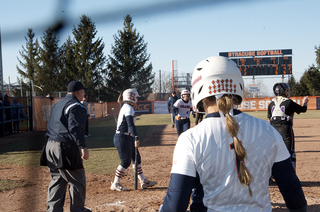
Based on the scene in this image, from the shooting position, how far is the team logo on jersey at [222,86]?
5.19 ft

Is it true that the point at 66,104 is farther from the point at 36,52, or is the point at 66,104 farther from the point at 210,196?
the point at 210,196

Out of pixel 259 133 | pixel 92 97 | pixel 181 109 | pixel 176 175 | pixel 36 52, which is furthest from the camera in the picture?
pixel 92 97

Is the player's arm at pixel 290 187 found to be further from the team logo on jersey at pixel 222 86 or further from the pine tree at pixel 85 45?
the pine tree at pixel 85 45

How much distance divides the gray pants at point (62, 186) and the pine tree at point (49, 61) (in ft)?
7.96

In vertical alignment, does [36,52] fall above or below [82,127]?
above

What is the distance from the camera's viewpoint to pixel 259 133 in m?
1.52

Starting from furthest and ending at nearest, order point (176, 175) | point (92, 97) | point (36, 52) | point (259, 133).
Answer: point (92, 97)
point (259, 133)
point (176, 175)
point (36, 52)

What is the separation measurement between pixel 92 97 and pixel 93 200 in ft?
123

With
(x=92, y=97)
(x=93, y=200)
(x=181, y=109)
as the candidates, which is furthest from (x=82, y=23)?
(x=92, y=97)

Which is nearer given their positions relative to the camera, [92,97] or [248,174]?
[248,174]

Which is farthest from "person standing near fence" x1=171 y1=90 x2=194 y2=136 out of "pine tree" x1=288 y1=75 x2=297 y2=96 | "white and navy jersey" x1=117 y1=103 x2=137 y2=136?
"pine tree" x1=288 y1=75 x2=297 y2=96

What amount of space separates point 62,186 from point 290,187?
3115 mm

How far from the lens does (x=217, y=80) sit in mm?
1599

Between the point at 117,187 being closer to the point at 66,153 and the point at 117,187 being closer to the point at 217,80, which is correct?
the point at 66,153
